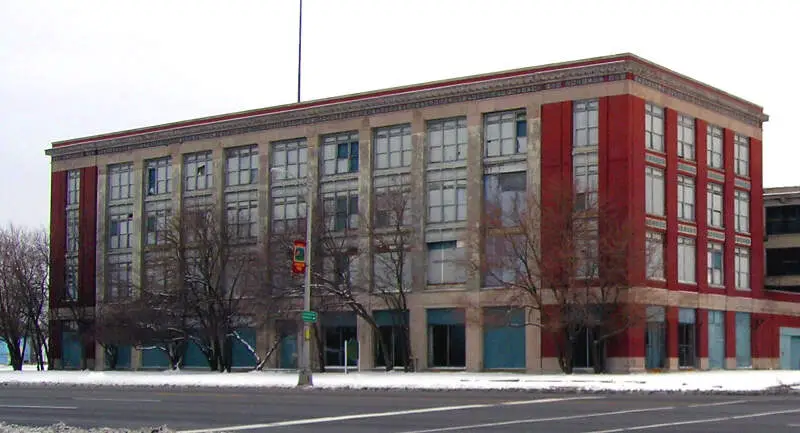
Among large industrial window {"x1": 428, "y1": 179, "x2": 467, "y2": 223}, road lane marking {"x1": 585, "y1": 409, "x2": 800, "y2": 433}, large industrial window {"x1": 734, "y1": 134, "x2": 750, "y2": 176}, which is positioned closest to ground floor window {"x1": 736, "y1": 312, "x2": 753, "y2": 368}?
large industrial window {"x1": 734, "y1": 134, "x2": 750, "y2": 176}

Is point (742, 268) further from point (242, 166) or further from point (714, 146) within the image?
point (242, 166)

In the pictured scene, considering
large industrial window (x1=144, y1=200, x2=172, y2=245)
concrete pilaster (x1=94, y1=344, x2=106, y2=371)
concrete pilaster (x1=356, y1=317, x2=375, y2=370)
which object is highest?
large industrial window (x1=144, y1=200, x2=172, y2=245)

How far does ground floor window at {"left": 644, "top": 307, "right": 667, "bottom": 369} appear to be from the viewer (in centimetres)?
5875

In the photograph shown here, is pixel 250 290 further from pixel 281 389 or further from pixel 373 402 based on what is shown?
pixel 373 402

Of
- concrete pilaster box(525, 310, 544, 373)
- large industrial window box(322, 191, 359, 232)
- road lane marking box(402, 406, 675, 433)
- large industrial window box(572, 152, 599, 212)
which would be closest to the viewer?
road lane marking box(402, 406, 675, 433)

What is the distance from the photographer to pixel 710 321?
63844 millimetres

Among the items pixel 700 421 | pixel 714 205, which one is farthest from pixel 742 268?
pixel 700 421

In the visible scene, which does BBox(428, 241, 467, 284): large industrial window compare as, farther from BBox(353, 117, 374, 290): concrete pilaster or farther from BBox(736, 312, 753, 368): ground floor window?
BBox(736, 312, 753, 368): ground floor window

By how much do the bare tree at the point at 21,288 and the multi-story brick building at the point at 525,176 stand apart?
10403mm

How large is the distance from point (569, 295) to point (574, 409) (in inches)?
1076

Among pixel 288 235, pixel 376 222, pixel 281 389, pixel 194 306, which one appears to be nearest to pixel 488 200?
pixel 376 222

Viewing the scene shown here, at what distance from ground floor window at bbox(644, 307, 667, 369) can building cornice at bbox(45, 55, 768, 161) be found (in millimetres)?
11109

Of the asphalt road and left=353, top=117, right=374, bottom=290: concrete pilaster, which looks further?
left=353, top=117, right=374, bottom=290: concrete pilaster

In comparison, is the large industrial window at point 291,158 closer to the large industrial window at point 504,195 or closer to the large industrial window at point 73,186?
the large industrial window at point 504,195
